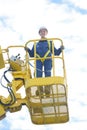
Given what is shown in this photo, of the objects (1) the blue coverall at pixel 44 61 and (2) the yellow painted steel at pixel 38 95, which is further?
(1) the blue coverall at pixel 44 61

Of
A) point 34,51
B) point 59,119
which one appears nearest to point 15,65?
point 34,51

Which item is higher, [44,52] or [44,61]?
[44,52]

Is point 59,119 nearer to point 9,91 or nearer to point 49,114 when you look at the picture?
point 49,114

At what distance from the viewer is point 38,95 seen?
12344 mm

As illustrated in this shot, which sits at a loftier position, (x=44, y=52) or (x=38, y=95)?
(x=44, y=52)

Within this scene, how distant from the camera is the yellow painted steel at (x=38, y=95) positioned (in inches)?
468

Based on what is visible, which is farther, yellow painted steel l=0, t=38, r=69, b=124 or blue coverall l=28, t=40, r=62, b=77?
blue coverall l=28, t=40, r=62, b=77

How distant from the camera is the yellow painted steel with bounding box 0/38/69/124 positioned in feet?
39.0

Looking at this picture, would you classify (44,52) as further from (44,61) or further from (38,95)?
(38,95)

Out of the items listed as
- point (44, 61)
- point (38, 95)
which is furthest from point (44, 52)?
point (38, 95)

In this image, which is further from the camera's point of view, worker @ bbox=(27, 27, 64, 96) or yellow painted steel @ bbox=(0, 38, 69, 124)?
worker @ bbox=(27, 27, 64, 96)

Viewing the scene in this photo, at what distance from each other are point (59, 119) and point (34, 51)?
93.2 inches

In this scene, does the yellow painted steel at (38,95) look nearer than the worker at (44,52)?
Yes

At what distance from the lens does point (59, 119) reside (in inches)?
526
